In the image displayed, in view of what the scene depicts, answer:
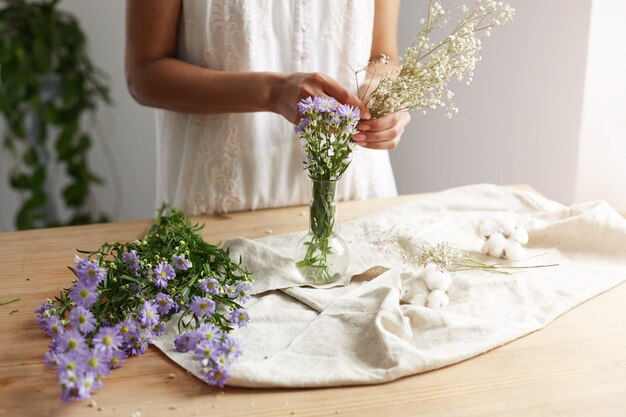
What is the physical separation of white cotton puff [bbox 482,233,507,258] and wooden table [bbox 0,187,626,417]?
0.17m

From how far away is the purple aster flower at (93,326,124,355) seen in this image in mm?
890

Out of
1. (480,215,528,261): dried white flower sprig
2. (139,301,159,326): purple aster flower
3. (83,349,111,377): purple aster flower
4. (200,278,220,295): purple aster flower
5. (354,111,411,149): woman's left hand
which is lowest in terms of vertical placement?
(83,349,111,377): purple aster flower

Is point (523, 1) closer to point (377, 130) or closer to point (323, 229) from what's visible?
point (377, 130)

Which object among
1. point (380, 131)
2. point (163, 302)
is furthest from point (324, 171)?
point (163, 302)

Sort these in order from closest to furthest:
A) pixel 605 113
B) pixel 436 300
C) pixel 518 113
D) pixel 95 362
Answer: pixel 95 362 < pixel 436 300 < pixel 605 113 < pixel 518 113

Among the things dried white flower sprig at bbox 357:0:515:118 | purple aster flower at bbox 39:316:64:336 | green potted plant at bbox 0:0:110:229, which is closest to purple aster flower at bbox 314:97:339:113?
dried white flower sprig at bbox 357:0:515:118

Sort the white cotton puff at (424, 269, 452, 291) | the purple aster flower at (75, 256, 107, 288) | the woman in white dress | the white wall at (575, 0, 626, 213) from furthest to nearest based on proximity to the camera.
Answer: the white wall at (575, 0, 626, 213) → the woman in white dress → the white cotton puff at (424, 269, 452, 291) → the purple aster flower at (75, 256, 107, 288)

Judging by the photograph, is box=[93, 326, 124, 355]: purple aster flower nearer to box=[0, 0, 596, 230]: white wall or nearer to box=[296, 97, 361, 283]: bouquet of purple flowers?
box=[296, 97, 361, 283]: bouquet of purple flowers

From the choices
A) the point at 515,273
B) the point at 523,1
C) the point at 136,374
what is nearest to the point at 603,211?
the point at 515,273

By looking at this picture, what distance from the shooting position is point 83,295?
96cm

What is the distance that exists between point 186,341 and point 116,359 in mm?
94

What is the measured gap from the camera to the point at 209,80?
1.38 metres

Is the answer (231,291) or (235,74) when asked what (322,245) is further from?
(235,74)

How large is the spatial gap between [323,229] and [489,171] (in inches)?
42.0
